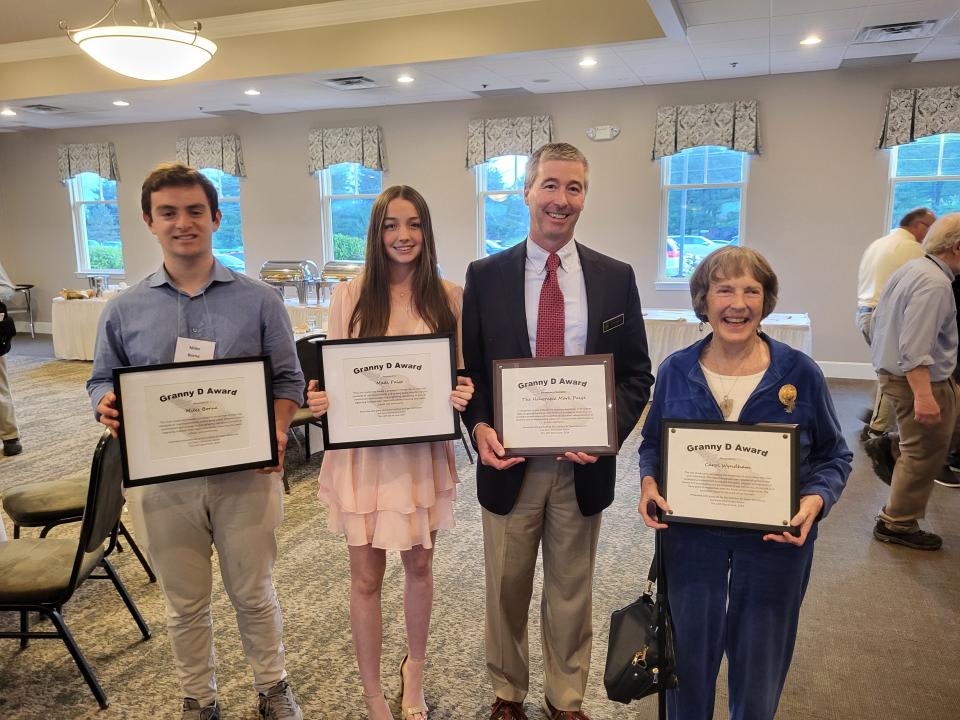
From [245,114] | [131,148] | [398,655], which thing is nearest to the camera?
[398,655]

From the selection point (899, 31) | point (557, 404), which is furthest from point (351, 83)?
point (557, 404)

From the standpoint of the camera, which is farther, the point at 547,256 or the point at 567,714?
the point at 567,714

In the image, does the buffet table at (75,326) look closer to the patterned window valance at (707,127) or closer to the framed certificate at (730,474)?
the patterned window valance at (707,127)

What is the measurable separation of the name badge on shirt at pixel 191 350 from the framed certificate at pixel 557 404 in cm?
77

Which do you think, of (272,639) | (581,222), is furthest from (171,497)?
(581,222)

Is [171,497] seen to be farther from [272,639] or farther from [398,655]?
[398,655]

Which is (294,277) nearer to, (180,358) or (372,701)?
(180,358)

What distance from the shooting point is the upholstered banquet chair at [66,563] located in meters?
2.07

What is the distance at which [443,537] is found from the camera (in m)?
3.44

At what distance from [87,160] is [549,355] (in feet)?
36.0

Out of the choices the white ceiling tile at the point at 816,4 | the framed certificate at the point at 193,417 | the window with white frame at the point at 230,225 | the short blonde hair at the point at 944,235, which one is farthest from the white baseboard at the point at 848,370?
the window with white frame at the point at 230,225

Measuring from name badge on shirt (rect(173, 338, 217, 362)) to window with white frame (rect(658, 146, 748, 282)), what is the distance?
6.62 m

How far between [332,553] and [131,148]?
361 inches

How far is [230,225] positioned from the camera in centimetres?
985
